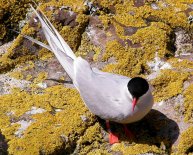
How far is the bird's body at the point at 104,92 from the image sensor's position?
471 centimetres

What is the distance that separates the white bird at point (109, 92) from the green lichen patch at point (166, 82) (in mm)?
365

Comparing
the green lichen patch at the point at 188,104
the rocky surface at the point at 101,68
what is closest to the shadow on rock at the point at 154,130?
the rocky surface at the point at 101,68

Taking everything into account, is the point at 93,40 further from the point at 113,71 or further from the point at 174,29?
the point at 174,29

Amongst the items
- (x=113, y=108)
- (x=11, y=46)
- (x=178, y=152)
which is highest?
(x=11, y=46)

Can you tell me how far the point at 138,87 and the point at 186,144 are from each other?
2.09 ft

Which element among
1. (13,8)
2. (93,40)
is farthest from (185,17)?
(13,8)

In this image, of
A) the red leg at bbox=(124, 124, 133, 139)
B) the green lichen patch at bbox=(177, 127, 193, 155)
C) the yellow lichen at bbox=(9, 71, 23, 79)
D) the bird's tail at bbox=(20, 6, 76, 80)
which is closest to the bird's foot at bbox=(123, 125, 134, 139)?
the red leg at bbox=(124, 124, 133, 139)

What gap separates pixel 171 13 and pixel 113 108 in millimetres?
1569

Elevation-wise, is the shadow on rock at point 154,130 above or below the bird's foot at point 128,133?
below

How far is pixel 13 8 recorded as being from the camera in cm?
563

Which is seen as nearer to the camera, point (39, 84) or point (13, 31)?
point (39, 84)

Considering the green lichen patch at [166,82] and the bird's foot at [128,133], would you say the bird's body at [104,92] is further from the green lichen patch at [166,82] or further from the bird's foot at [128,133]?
the green lichen patch at [166,82]

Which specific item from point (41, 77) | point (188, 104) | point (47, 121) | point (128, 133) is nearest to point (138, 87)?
point (128, 133)

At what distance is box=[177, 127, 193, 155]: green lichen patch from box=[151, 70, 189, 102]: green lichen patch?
19.6 inches
